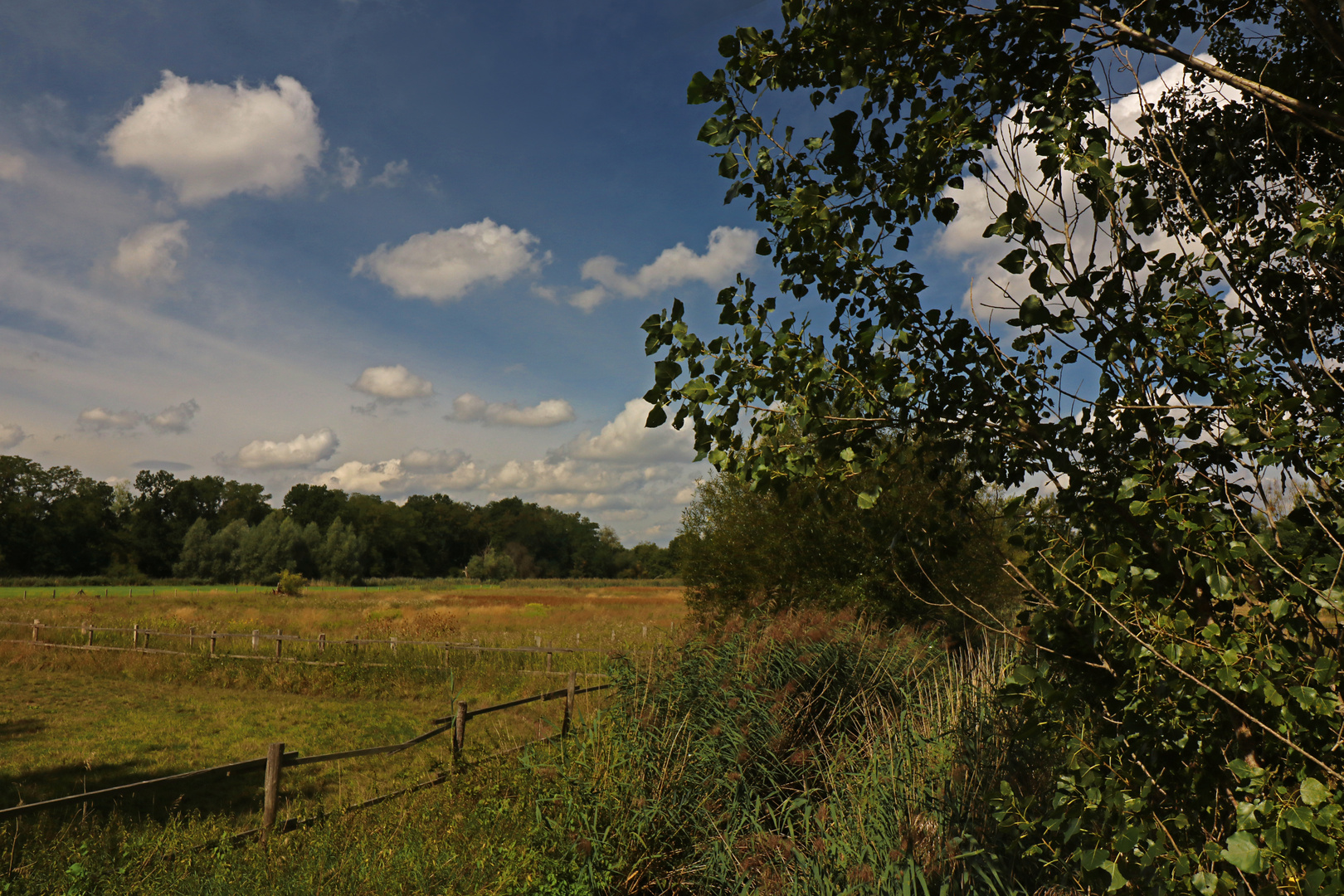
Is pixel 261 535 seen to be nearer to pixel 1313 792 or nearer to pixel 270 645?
pixel 270 645

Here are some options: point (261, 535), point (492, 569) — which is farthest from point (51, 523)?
point (492, 569)

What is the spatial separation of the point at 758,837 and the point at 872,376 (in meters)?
3.00

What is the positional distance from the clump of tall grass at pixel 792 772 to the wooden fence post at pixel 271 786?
2790mm

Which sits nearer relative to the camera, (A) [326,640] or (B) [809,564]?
(B) [809,564]

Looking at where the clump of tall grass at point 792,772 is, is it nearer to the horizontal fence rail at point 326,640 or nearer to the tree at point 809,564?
the tree at point 809,564

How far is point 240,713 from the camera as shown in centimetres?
1387

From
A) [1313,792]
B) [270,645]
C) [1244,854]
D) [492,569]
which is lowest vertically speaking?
[492,569]

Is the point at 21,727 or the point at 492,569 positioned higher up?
the point at 21,727

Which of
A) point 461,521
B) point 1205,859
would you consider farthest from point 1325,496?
point 461,521

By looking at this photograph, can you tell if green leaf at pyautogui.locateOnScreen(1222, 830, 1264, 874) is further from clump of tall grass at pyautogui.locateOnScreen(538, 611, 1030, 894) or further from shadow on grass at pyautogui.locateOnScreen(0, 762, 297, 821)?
shadow on grass at pyautogui.locateOnScreen(0, 762, 297, 821)

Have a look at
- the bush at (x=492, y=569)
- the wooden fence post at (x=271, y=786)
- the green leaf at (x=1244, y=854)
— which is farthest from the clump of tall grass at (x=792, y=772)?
the bush at (x=492, y=569)

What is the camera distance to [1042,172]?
2119 mm

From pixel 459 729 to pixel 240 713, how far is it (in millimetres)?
8236

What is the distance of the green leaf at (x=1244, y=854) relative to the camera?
1528 millimetres
